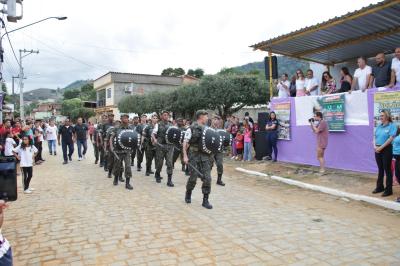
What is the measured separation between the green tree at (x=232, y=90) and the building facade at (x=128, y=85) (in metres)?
24.7

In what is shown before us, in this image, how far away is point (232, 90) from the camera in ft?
67.3

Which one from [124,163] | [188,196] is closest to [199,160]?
[188,196]

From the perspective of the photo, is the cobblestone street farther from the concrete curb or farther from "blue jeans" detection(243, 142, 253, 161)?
"blue jeans" detection(243, 142, 253, 161)

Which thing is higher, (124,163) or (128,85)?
(128,85)

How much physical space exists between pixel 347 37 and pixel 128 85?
38677 mm

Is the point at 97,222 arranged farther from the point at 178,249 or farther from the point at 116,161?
the point at 116,161

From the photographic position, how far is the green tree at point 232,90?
20.6m

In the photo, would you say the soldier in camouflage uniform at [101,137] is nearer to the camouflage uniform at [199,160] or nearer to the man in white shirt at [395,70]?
the camouflage uniform at [199,160]

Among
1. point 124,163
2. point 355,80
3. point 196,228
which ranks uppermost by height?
point 355,80

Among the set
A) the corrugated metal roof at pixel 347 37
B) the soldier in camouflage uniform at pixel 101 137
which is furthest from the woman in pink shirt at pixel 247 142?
the soldier in camouflage uniform at pixel 101 137

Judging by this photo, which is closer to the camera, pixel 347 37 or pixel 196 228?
pixel 196 228

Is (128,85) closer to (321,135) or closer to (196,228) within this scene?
(321,135)

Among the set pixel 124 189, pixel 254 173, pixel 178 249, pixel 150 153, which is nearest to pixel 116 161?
pixel 124 189

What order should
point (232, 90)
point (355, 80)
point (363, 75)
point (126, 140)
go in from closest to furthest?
point (126, 140), point (363, 75), point (355, 80), point (232, 90)
